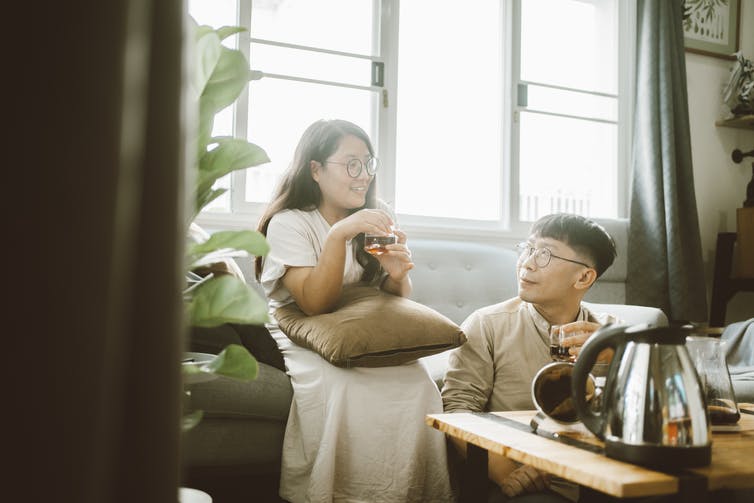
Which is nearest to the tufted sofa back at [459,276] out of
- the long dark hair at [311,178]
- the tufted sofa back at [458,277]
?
the tufted sofa back at [458,277]

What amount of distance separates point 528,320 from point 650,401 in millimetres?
823

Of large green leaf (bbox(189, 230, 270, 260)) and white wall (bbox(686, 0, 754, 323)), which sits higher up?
white wall (bbox(686, 0, 754, 323))

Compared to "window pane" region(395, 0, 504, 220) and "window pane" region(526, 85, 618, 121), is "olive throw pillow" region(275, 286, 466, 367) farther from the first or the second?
"window pane" region(526, 85, 618, 121)

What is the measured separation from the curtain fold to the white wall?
0.43 meters

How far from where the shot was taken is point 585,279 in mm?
1772

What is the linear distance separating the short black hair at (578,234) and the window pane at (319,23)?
5.71 ft

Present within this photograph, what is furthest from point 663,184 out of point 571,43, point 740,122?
point 571,43

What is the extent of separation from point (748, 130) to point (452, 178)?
2.04 meters

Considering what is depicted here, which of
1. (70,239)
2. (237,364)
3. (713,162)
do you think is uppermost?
(713,162)

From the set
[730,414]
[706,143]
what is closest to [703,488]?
[730,414]

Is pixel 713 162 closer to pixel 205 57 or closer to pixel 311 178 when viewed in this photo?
pixel 311 178

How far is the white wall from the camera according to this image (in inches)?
153

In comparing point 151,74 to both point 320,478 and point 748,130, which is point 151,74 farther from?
point 748,130

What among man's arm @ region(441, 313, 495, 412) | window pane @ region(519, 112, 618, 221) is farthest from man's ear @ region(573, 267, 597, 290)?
window pane @ region(519, 112, 618, 221)
